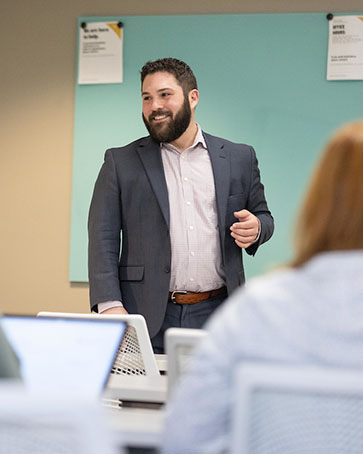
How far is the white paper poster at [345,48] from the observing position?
386 cm

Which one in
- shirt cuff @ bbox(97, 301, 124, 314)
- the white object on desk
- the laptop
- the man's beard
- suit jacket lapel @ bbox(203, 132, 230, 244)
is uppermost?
the man's beard

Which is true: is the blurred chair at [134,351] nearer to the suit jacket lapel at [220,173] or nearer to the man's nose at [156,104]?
the suit jacket lapel at [220,173]

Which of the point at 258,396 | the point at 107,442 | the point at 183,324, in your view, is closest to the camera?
the point at 107,442

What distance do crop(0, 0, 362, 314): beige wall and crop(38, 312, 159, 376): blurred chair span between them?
6.74 feet

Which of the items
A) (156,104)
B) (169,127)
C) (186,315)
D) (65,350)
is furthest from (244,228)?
(65,350)

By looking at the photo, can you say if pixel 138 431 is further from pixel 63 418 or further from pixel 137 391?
pixel 63 418

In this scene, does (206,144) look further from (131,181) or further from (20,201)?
(20,201)

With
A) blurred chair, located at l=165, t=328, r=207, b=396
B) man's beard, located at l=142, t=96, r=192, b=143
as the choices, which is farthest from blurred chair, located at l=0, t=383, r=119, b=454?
man's beard, located at l=142, t=96, r=192, b=143

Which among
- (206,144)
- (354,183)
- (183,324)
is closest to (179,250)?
(183,324)

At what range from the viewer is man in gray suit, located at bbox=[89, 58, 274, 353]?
2.70m

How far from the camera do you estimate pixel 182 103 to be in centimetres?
286

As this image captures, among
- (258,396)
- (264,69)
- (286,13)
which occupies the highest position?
(286,13)

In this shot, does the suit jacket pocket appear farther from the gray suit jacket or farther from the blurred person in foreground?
the blurred person in foreground

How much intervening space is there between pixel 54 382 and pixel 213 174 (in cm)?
158
